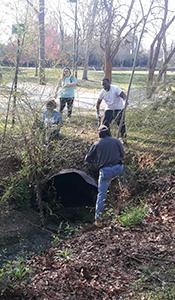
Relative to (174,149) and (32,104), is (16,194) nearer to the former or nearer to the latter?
(32,104)

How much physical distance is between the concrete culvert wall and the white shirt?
1.98 m

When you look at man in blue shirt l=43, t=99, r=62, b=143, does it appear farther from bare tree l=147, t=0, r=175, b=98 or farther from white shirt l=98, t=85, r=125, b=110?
bare tree l=147, t=0, r=175, b=98

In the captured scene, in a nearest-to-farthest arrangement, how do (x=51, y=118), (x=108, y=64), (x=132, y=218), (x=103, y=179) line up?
(x=132, y=218)
(x=103, y=179)
(x=51, y=118)
(x=108, y=64)

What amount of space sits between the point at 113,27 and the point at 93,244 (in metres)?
11.3

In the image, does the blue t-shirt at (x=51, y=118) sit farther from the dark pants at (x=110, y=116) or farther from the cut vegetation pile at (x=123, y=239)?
the dark pants at (x=110, y=116)

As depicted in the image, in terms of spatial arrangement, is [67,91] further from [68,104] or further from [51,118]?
[51,118]

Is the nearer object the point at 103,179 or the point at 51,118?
the point at 103,179

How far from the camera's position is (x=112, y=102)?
458 inches

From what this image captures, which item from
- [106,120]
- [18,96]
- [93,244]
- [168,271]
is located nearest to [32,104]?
[18,96]

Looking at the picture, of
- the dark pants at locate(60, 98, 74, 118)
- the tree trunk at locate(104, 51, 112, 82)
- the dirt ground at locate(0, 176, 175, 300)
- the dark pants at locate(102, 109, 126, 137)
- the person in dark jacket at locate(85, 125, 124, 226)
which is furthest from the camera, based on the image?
the tree trunk at locate(104, 51, 112, 82)

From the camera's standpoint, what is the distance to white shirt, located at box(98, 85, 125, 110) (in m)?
11.5

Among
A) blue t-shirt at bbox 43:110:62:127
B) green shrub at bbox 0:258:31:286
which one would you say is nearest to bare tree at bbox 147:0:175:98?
blue t-shirt at bbox 43:110:62:127

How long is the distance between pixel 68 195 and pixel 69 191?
10 centimetres

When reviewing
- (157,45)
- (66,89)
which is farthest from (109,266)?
(157,45)
